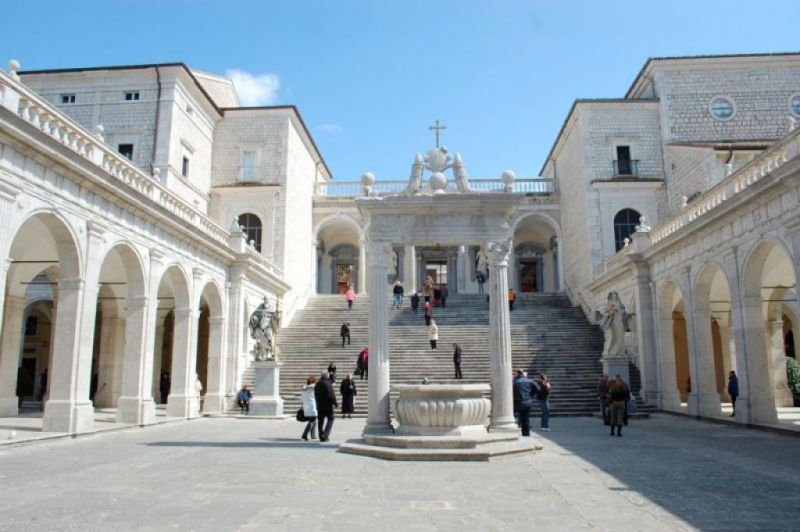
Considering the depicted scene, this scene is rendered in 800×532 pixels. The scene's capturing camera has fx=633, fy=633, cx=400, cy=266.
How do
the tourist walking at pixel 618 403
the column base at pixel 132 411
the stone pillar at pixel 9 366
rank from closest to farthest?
the tourist walking at pixel 618 403 → the column base at pixel 132 411 → the stone pillar at pixel 9 366

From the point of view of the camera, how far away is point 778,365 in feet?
Answer: 78.7

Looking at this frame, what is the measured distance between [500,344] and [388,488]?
506 centimetres

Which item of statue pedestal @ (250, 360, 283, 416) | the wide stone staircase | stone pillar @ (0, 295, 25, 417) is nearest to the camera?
stone pillar @ (0, 295, 25, 417)

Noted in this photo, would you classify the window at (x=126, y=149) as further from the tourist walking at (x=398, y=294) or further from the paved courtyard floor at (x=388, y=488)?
the paved courtyard floor at (x=388, y=488)

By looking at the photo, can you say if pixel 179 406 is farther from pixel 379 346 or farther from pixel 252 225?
pixel 252 225

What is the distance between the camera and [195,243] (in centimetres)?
2083

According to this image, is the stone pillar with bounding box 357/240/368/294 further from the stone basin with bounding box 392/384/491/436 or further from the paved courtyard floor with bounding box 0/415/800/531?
the stone basin with bounding box 392/384/491/436

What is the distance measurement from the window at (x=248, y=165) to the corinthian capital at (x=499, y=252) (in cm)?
2293

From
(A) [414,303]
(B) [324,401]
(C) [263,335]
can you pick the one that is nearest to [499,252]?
(B) [324,401]

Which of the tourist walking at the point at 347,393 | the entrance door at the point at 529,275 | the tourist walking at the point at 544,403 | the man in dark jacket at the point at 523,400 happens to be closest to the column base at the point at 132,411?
the tourist walking at the point at 347,393

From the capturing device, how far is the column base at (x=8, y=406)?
1856cm

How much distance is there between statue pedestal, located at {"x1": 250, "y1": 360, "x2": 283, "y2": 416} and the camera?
66.7 feet

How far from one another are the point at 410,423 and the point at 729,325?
20.6m

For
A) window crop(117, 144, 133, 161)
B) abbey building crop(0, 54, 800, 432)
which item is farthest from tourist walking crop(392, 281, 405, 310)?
window crop(117, 144, 133, 161)
